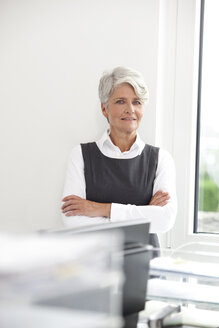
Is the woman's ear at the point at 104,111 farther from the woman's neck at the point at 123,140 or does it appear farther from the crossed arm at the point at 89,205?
the crossed arm at the point at 89,205

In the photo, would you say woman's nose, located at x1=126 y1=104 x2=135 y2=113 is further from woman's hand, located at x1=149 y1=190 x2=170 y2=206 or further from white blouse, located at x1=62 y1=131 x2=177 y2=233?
woman's hand, located at x1=149 y1=190 x2=170 y2=206

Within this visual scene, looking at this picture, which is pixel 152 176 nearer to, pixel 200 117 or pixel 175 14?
pixel 200 117

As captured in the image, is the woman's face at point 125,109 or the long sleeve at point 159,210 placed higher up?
the woman's face at point 125,109

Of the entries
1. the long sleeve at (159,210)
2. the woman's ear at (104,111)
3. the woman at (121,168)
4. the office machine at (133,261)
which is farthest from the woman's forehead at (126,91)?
the office machine at (133,261)

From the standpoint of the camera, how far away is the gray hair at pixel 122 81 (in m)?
2.56

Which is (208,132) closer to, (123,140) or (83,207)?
(123,140)

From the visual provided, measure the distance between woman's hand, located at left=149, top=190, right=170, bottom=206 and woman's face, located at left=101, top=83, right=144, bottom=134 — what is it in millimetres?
369

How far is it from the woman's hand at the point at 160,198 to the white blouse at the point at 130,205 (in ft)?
0.07

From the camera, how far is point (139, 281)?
1.19 meters

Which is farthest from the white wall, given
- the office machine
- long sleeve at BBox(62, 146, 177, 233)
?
the office machine

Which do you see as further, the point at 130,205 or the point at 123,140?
the point at 123,140

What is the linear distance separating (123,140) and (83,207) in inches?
17.8

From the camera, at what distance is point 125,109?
8.52 ft

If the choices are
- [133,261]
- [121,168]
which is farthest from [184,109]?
[133,261]
